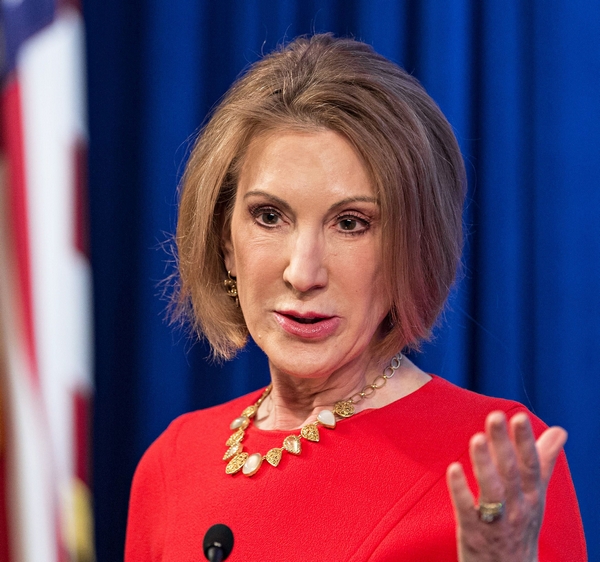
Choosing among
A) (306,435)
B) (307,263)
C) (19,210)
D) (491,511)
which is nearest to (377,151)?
(307,263)

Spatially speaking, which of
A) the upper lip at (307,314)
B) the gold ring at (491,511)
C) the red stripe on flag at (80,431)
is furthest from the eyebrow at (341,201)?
the red stripe on flag at (80,431)

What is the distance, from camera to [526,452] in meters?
0.93

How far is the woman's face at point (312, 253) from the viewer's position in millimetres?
1306

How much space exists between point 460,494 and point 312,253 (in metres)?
0.49

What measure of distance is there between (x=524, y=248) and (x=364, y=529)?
806mm

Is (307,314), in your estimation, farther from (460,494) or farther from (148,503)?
(148,503)

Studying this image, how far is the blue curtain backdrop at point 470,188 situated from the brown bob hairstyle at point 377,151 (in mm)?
414

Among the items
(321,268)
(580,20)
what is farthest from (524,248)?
(321,268)

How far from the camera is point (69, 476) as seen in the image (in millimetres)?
1617

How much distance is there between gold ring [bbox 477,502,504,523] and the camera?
95 centimetres

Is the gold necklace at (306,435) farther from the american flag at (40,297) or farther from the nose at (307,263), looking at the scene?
the american flag at (40,297)

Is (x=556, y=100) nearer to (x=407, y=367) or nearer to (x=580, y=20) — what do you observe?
(x=580, y=20)

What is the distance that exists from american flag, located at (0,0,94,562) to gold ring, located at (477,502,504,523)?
2.95 feet

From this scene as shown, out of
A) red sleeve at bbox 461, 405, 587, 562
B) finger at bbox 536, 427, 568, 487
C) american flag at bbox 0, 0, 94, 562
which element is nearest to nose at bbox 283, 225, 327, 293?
red sleeve at bbox 461, 405, 587, 562
